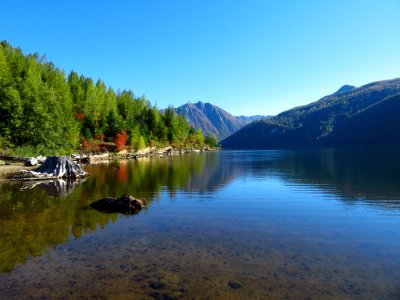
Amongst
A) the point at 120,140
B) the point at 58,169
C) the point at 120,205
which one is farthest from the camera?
the point at 120,140

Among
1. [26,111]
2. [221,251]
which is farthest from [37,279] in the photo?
[26,111]

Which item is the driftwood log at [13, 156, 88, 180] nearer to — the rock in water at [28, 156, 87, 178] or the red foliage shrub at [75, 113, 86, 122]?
the rock in water at [28, 156, 87, 178]

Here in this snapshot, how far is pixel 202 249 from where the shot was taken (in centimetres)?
1731

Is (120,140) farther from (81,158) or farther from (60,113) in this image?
(60,113)

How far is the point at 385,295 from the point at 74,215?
844 inches

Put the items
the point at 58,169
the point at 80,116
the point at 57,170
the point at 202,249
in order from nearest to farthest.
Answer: the point at 202,249 < the point at 57,170 < the point at 58,169 < the point at 80,116

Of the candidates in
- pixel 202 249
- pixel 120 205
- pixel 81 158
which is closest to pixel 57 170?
pixel 120 205

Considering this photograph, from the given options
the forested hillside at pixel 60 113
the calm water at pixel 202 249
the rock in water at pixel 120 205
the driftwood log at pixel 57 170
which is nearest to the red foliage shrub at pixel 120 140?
the forested hillside at pixel 60 113

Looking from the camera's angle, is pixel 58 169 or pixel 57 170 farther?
pixel 58 169

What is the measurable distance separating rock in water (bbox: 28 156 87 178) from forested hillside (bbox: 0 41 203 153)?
20.5 meters

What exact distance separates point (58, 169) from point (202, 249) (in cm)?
4148

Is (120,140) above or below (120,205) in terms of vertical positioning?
above

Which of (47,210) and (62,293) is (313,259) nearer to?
(62,293)

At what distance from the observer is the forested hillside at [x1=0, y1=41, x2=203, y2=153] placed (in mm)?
71438
